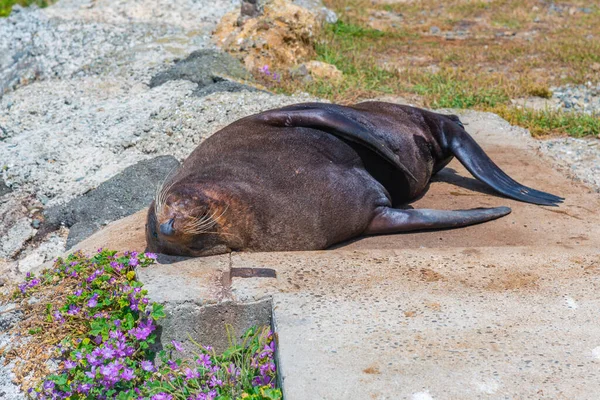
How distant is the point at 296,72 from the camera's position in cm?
920

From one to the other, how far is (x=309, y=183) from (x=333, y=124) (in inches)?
20.4

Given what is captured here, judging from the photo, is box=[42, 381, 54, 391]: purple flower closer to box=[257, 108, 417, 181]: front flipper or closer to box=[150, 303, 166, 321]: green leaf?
box=[150, 303, 166, 321]: green leaf

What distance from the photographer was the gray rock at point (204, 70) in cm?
813

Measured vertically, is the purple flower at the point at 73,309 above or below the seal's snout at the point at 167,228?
below

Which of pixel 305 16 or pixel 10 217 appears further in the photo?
pixel 305 16

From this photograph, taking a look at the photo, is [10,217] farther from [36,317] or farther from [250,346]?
[250,346]

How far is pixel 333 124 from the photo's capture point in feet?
15.8

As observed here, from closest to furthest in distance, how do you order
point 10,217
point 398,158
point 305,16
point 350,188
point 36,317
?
point 36,317 → point 350,188 → point 398,158 → point 10,217 → point 305,16

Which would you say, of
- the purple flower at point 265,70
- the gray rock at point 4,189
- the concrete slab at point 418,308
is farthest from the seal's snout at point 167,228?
the purple flower at point 265,70

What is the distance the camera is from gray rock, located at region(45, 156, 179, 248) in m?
5.88

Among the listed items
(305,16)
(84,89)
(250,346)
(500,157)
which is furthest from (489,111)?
(250,346)

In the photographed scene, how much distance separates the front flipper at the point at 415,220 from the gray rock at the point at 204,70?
3704 millimetres

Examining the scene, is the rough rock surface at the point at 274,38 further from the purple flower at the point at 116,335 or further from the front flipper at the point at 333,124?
the purple flower at the point at 116,335

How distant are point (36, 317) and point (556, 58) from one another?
9282 millimetres
